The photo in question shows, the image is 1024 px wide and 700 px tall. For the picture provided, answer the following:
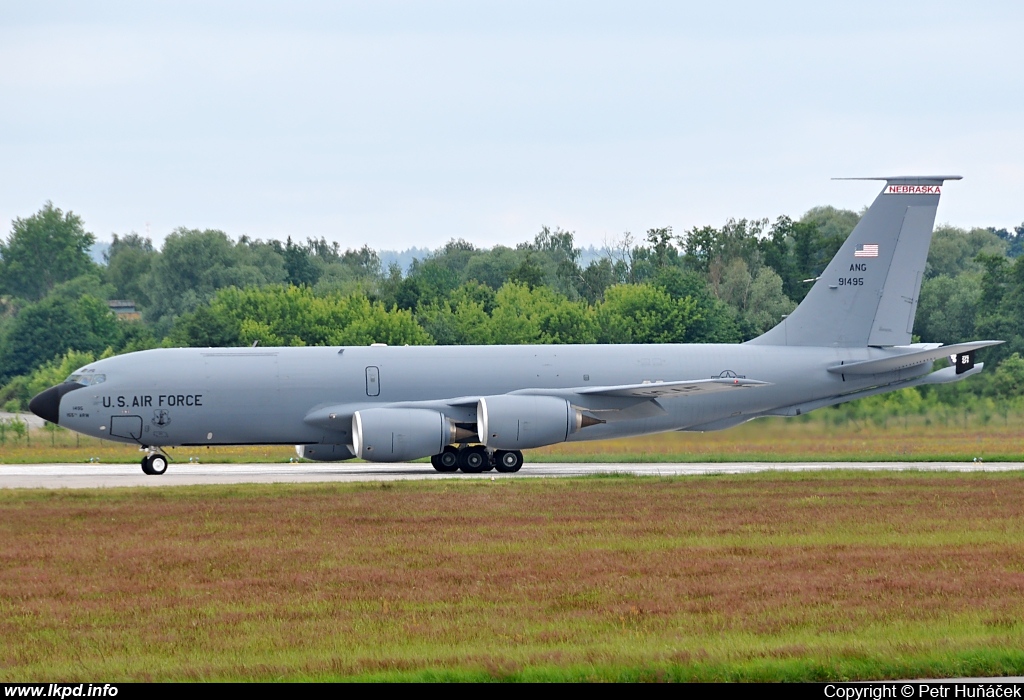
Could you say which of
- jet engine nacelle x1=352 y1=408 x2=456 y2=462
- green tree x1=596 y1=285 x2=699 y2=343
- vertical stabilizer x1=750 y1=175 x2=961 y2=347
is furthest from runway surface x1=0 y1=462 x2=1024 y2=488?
green tree x1=596 y1=285 x2=699 y2=343

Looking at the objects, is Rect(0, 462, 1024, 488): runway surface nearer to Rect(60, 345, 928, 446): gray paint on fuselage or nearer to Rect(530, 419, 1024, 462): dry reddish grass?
Rect(530, 419, 1024, 462): dry reddish grass

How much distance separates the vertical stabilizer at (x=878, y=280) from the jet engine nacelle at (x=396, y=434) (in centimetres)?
Result: 1026

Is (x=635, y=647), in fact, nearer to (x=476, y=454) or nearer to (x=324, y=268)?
(x=476, y=454)

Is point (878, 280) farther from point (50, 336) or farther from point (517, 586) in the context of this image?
point (50, 336)

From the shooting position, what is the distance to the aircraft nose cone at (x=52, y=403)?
110 ft

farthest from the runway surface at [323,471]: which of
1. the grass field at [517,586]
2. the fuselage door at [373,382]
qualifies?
the grass field at [517,586]

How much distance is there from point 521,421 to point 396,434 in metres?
3.10

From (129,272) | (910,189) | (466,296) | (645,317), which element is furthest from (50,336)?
(910,189)

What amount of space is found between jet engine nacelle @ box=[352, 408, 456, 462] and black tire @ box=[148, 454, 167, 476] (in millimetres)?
5280

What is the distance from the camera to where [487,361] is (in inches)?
1366

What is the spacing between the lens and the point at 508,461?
111 ft

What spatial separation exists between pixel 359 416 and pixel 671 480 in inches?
320

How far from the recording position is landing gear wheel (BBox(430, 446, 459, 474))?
33.7 metres
